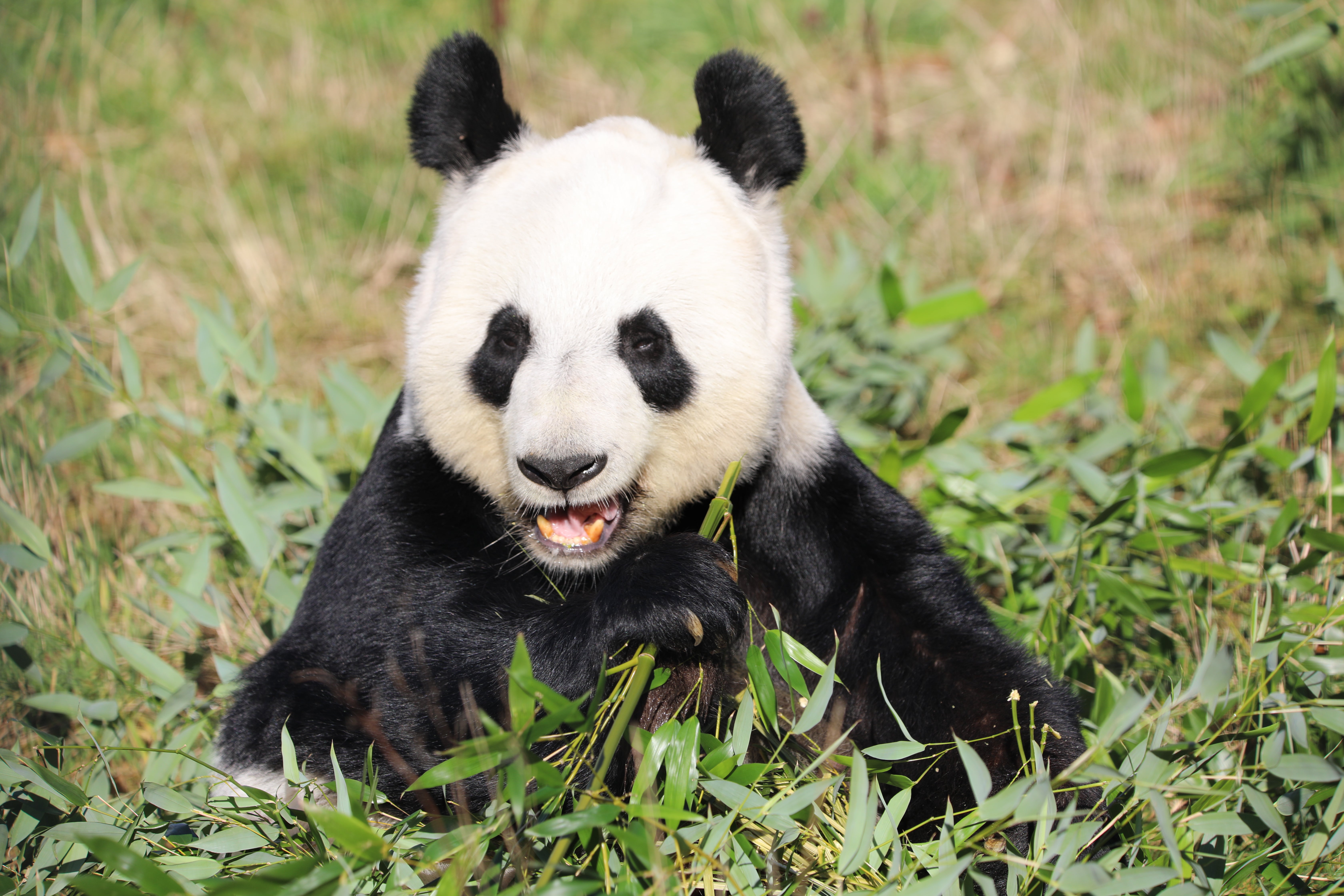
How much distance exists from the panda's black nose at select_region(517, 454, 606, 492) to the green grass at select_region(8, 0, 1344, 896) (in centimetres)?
45

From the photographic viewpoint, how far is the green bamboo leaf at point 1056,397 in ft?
13.0

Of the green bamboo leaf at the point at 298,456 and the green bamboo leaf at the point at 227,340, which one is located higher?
the green bamboo leaf at the point at 227,340

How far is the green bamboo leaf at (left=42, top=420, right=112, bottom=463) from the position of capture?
322 centimetres

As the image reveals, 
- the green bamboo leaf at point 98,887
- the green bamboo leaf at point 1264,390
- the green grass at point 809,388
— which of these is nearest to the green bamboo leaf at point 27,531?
the green grass at point 809,388

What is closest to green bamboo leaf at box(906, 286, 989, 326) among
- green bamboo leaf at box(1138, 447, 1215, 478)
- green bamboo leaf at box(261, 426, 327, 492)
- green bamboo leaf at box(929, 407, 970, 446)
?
green bamboo leaf at box(929, 407, 970, 446)

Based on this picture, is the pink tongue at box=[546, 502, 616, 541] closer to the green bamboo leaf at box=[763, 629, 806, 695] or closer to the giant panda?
the giant panda

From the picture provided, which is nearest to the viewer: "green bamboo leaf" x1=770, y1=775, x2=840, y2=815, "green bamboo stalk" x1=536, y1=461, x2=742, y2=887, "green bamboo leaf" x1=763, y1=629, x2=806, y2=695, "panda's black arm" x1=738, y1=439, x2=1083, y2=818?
"green bamboo stalk" x1=536, y1=461, x2=742, y2=887

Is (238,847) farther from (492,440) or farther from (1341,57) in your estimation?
(1341,57)

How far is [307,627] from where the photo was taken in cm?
262

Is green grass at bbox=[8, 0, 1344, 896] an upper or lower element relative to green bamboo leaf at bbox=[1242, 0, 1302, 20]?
lower

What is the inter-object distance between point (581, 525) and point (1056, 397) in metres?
2.35

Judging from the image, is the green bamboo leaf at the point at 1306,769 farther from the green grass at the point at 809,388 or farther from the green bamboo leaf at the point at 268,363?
the green bamboo leaf at the point at 268,363

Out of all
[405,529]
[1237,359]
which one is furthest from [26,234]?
[1237,359]

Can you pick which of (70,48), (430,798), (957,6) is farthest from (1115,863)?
(70,48)
